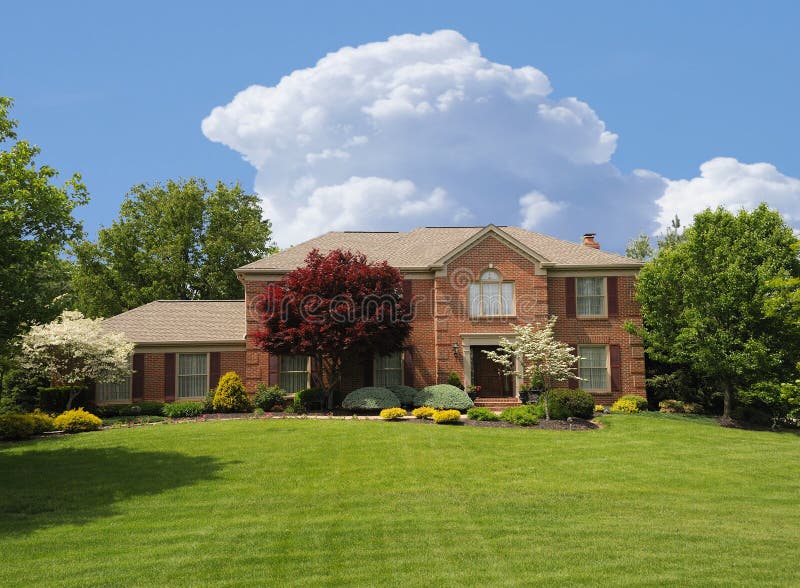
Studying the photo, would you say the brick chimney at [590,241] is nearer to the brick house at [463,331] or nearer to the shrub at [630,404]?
the brick house at [463,331]

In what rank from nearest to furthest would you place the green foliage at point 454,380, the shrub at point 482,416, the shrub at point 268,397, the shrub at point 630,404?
the shrub at point 482,416 → the shrub at point 268,397 → the shrub at point 630,404 → the green foliage at point 454,380

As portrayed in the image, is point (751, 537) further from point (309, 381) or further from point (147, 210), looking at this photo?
point (147, 210)

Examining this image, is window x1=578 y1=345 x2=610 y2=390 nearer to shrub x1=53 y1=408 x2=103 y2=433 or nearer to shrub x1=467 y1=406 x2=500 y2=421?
shrub x1=467 y1=406 x2=500 y2=421

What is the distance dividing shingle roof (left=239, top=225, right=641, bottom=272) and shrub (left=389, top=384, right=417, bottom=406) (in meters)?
5.21

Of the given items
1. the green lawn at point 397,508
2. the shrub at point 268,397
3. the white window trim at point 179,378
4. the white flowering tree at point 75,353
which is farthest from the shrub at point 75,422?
the shrub at point 268,397

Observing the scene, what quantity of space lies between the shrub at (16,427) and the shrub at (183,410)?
5146 mm

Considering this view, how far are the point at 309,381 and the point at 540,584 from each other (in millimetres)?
20260

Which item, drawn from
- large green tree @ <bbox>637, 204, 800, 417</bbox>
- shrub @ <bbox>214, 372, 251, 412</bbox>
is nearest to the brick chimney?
large green tree @ <bbox>637, 204, 800, 417</bbox>

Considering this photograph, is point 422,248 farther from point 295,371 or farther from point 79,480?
point 79,480

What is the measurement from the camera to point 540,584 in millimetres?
7680

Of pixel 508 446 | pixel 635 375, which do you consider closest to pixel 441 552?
pixel 508 446

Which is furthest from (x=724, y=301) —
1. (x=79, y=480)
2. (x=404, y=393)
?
(x=79, y=480)

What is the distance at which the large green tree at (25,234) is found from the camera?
13875mm

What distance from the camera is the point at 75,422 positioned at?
2095cm
